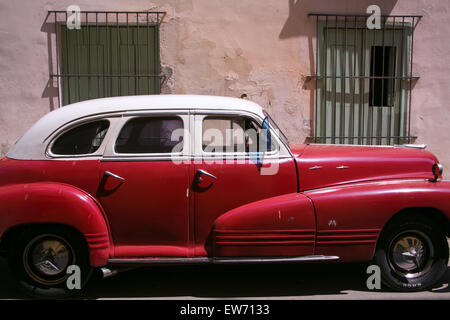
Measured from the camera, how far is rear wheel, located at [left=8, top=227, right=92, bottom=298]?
3.54 meters

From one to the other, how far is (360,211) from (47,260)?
2.66 m

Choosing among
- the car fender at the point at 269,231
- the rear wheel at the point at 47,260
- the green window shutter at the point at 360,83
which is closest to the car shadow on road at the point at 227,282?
the rear wheel at the point at 47,260

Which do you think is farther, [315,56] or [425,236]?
[315,56]

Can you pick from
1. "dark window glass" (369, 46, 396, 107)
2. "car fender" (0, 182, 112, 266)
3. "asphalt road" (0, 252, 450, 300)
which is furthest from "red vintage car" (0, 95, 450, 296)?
"dark window glass" (369, 46, 396, 107)

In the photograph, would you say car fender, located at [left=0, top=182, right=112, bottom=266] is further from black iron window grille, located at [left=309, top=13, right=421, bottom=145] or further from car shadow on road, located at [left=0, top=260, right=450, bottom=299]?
black iron window grille, located at [left=309, top=13, right=421, bottom=145]

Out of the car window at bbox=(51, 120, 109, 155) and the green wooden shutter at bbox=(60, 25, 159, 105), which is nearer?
the car window at bbox=(51, 120, 109, 155)

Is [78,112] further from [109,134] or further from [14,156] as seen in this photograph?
[14,156]

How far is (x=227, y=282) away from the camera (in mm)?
4090

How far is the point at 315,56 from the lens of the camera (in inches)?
291

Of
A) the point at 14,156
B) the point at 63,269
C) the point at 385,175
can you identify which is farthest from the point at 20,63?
the point at 385,175

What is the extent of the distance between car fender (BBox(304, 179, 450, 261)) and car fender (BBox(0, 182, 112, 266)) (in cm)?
181

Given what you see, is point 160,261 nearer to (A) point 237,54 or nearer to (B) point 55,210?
(B) point 55,210

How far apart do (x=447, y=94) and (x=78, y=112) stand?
6.48 meters
